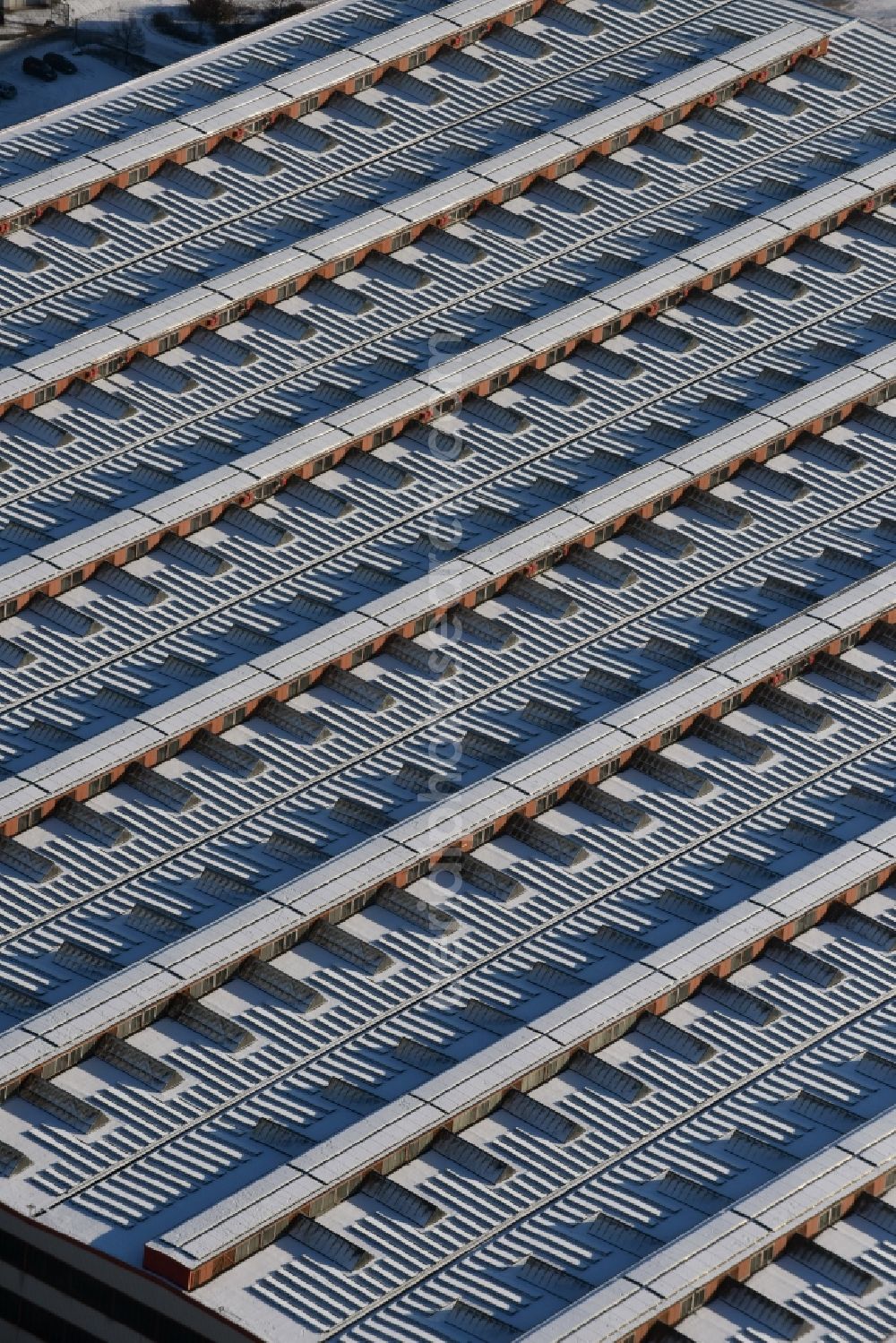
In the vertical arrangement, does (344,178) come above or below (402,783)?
above

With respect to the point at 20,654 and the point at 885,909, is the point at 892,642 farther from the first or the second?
the point at 20,654

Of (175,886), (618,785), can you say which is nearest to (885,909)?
(618,785)

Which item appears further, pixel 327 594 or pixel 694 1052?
pixel 327 594

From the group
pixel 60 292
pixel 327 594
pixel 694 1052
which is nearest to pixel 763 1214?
pixel 694 1052

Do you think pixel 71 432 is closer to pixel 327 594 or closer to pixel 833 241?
pixel 327 594

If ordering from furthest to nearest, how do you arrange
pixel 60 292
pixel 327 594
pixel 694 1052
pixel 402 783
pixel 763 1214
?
pixel 60 292, pixel 327 594, pixel 402 783, pixel 694 1052, pixel 763 1214

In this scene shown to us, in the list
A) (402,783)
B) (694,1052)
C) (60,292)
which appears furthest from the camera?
(60,292)
